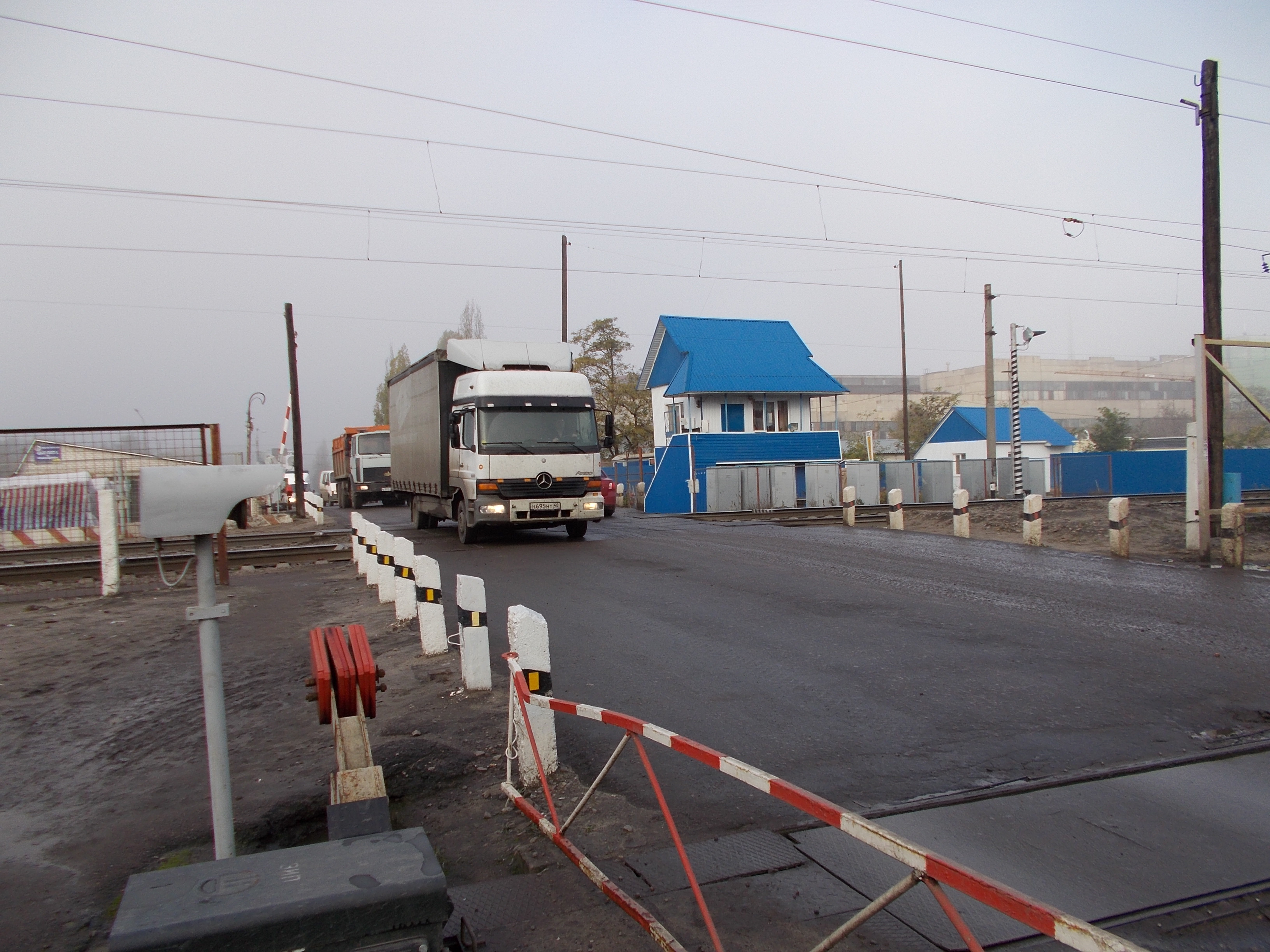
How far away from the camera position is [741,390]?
A: 4044 cm

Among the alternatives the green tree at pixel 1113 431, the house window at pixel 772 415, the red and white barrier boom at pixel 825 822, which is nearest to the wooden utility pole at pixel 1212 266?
the red and white barrier boom at pixel 825 822

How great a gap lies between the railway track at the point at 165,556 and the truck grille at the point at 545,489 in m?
3.52

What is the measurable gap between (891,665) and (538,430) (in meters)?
11.0

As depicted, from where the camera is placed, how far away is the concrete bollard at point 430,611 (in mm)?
7766

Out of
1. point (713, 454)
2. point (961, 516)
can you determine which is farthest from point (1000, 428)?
point (961, 516)

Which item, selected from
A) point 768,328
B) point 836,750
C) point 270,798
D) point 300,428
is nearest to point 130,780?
point 270,798

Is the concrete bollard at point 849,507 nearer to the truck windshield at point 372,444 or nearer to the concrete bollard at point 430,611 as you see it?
the concrete bollard at point 430,611

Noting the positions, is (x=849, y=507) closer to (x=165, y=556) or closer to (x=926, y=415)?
(x=165, y=556)

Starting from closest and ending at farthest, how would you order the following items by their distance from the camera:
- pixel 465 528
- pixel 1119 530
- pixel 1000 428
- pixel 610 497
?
pixel 1119 530, pixel 465 528, pixel 610 497, pixel 1000 428

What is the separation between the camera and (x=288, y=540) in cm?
2091

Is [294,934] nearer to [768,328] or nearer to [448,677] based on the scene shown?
[448,677]

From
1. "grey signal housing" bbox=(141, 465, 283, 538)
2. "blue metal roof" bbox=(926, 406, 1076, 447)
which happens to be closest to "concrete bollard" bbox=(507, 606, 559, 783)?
"grey signal housing" bbox=(141, 465, 283, 538)

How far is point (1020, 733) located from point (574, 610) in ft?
17.9

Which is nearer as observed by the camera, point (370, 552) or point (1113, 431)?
point (370, 552)
